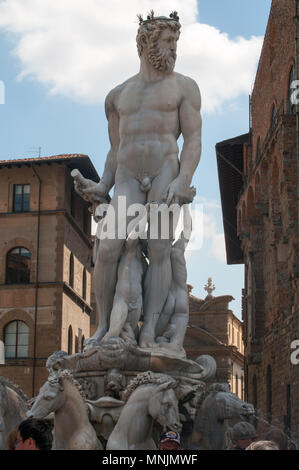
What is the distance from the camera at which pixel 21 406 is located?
7.54m

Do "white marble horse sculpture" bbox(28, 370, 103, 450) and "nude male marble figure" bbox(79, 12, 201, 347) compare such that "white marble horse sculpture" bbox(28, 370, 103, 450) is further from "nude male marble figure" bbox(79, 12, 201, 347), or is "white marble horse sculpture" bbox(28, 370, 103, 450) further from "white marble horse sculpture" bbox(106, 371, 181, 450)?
"nude male marble figure" bbox(79, 12, 201, 347)

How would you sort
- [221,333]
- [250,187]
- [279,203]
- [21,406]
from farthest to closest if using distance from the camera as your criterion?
[221,333], [250,187], [279,203], [21,406]

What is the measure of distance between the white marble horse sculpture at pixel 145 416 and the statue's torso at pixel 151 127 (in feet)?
8.30

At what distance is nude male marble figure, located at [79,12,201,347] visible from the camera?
8227 mm

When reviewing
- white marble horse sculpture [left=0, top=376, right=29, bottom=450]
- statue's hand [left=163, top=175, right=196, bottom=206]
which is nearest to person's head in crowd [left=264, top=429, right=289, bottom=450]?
white marble horse sculpture [left=0, top=376, right=29, bottom=450]

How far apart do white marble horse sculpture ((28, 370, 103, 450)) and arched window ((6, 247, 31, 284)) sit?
3490 centimetres

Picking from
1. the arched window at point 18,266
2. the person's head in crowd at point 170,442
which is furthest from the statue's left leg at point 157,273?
the arched window at point 18,266

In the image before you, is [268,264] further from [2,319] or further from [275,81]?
[2,319]

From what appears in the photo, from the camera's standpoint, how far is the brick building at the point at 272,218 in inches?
1168

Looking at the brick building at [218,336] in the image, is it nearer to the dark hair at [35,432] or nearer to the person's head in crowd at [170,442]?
the person's head in crowd at [170,442]

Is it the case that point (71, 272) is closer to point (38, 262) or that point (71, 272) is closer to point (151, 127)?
point (38, 262)

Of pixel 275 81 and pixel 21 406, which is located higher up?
pixel 275 81
